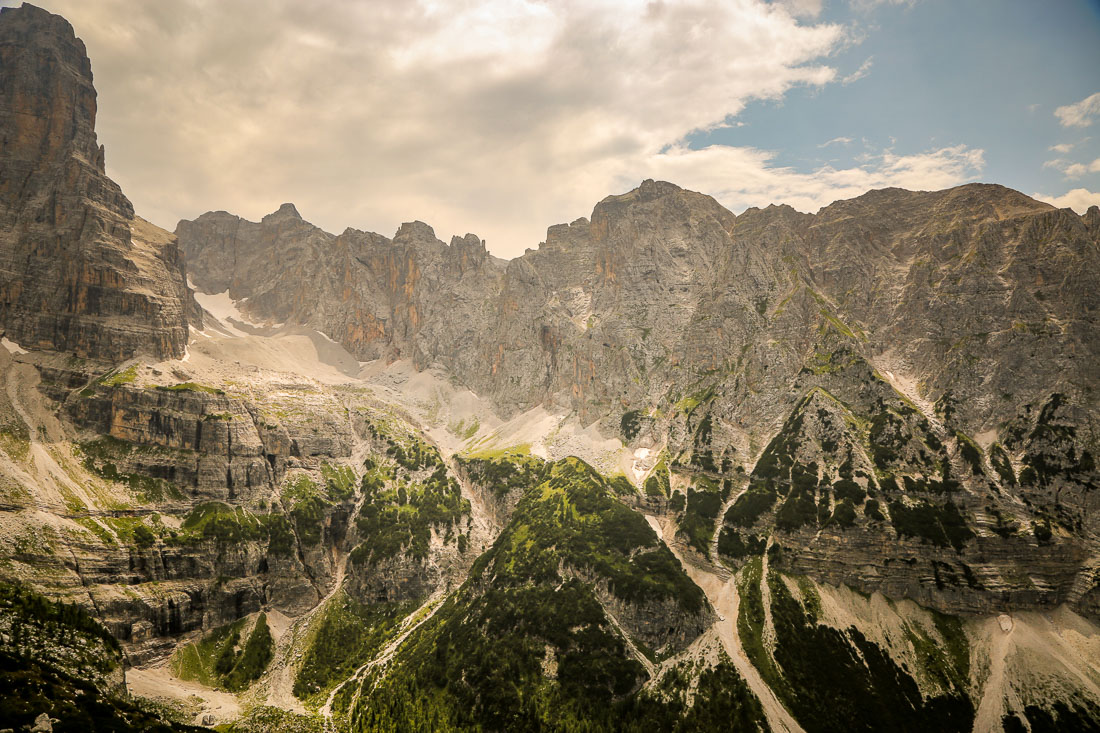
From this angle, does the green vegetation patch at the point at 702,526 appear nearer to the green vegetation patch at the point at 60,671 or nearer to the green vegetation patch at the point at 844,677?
the green vegetation patch at the point at 844,677

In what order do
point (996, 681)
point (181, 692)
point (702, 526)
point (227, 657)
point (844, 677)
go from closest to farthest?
point (996, 681), point (844, 677), point (181, 692), point (227, 657), point (702, 526)

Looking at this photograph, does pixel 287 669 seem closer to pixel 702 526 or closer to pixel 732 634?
pixel 732 634

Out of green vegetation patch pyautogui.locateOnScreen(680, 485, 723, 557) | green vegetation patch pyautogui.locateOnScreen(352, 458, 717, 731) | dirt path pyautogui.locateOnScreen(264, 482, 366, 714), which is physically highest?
green vegetation patch pyautogui.locateOnScreen(680, 485, 723, 557)

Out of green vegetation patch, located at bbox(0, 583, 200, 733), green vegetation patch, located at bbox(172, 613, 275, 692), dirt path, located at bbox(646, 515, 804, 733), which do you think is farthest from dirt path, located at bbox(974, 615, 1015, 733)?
green vegetation patch, located at bbox(172, 613, 275, 692)

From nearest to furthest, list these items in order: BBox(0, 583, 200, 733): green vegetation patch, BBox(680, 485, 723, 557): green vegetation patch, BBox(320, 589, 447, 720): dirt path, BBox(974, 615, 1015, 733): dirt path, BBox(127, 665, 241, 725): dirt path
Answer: BBox(0, 583, 200, 733): green vegetation patch, BBox(974, 615, 1015, 733): dirt path, BBox(127, 665, 241, 725): dirt path, BBox(320, 589, 447, 720): dirt path, BBox(680, 485, 723, 557): green vegetation patch

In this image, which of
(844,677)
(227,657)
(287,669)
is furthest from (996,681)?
(227,657)

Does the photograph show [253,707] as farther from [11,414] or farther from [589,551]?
[11,414]

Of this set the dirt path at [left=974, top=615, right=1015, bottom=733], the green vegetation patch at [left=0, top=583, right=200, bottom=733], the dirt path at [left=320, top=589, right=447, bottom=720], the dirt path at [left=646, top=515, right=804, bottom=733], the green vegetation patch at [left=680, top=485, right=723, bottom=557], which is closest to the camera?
the green vegetation patch at [left=0, top=583, right=200, bottom=733]

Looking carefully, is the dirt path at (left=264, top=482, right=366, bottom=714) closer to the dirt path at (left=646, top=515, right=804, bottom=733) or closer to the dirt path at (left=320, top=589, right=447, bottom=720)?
the dirt path at (left=320, top=589, right=447, bottom=720)

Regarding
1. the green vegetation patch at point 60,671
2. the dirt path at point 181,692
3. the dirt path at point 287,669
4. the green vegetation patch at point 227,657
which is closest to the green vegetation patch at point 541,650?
the dirt path at point 287,669
